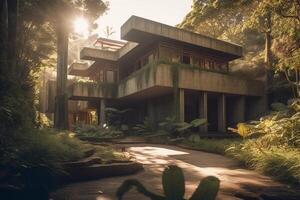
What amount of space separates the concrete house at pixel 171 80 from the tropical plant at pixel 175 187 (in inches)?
591

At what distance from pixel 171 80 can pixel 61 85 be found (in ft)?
23.4

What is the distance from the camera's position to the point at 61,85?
20422 millimetres

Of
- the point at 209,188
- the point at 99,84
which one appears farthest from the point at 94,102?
the point at 209,188

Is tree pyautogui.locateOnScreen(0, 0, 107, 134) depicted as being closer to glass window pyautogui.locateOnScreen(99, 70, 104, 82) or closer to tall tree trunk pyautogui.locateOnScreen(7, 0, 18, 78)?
tall tree trunk pyautogui.locateOnScreen(7, 0, 18, 78)

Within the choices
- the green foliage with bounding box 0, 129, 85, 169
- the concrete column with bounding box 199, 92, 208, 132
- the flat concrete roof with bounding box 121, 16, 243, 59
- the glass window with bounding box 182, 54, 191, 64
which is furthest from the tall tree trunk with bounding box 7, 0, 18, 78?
the glass window with bounding box 182, 54, 191, 64

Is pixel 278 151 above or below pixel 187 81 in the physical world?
below

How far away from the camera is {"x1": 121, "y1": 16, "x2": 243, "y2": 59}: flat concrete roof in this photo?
18375 millimetres

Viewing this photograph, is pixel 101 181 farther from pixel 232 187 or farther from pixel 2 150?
pixel 232 187

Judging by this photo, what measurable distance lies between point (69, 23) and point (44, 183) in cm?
1460

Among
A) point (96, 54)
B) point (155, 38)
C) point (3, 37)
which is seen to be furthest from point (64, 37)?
point (3, 37)

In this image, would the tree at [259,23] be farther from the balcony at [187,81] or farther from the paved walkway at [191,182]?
the paved walkway at [191,182]

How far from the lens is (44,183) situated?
17.5ft

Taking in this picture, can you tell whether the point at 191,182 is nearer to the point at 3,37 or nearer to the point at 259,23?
the point at 3,37

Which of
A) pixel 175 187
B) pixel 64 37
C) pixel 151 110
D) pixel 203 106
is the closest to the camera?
pixel 175 187
